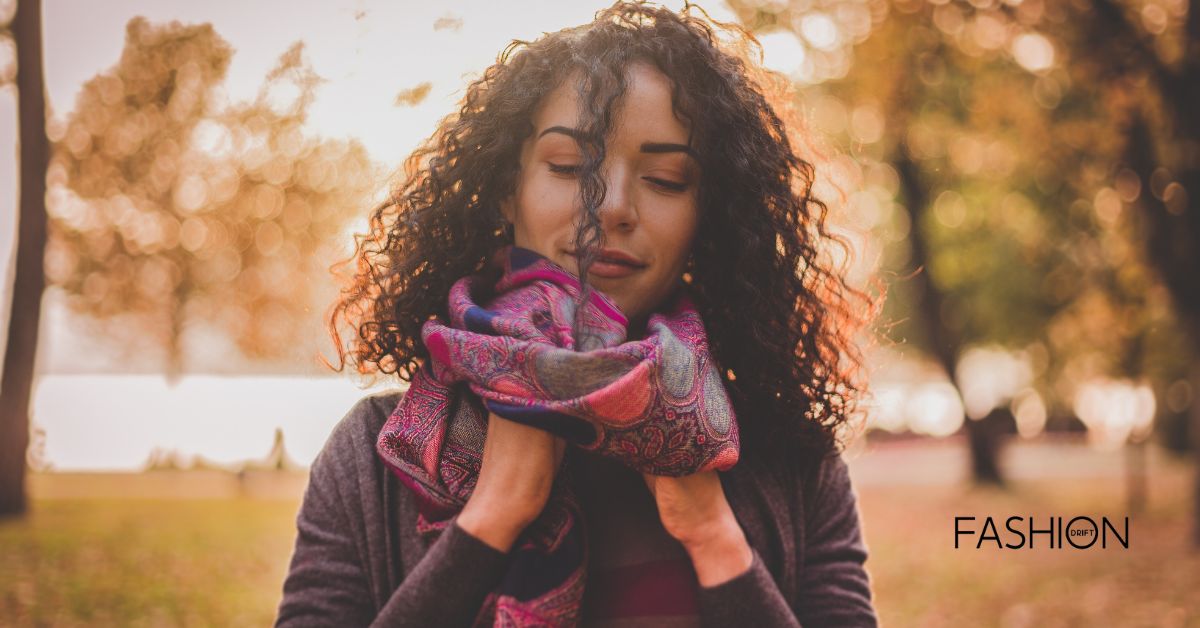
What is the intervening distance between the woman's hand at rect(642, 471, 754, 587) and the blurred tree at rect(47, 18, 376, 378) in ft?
11.7

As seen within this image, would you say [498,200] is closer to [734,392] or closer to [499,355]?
[499,355]

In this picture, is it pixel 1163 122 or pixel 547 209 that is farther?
pixel 1163 122

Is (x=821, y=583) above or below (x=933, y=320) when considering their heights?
below

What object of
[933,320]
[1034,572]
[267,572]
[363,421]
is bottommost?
[1034,572]

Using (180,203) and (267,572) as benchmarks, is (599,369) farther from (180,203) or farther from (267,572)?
(180,203)

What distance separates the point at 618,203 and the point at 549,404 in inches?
15.9

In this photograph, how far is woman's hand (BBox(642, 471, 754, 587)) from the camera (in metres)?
1.77

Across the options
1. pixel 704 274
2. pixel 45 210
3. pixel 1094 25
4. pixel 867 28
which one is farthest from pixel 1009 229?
pixel 704 274

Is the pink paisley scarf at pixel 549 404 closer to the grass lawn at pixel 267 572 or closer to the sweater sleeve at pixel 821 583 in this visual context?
the sweater sleeve at pixel 821 583

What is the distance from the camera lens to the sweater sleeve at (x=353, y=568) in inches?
64.6

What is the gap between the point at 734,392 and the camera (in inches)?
80.2

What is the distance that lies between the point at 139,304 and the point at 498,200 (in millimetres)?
17645

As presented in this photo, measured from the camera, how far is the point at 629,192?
1.82m

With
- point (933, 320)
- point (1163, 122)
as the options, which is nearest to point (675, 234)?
point (1163, 122)
